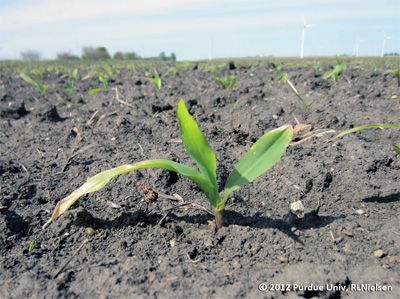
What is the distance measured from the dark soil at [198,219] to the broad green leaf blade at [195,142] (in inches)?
9.2

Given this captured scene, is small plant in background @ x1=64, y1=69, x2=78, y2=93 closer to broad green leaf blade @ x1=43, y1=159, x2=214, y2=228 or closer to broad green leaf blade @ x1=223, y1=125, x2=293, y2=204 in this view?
broad green leaf blade @ x1=43, y1=159, x2=214, y2=228

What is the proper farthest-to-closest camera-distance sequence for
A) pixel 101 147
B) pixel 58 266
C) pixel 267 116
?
pixel 267 116 < pixel 101 147 < pixel 58 266

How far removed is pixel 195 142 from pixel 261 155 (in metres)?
0.26

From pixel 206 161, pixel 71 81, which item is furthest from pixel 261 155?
pixel 71 81

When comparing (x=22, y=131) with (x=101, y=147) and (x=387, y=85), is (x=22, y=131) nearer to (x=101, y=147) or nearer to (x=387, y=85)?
(x=101, y=147)

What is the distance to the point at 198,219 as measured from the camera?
1.31 metres

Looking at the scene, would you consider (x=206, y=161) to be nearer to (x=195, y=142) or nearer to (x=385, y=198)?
(x=195, y=142)

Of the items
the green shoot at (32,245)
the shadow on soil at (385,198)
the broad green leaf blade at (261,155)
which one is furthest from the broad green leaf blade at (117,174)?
the shadow on soil at (385,198)

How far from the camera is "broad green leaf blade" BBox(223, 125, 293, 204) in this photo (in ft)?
3.51

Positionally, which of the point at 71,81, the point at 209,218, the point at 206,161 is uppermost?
the point at 71,81

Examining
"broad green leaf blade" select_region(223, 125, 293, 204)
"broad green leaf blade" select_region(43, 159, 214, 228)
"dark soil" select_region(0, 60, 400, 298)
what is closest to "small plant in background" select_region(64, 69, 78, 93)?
"dark soil" select_region(0, 60, 400, 298)

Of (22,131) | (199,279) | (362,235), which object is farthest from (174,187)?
(22,131)

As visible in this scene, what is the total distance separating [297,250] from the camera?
1096 mm

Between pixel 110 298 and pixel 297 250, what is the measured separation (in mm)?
685
